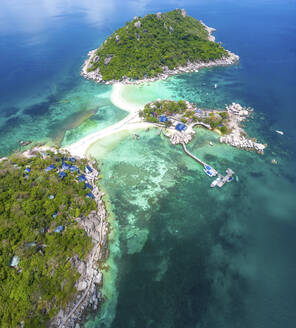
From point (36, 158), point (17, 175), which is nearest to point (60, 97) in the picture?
point (36, 158)

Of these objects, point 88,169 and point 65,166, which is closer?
point 65,166

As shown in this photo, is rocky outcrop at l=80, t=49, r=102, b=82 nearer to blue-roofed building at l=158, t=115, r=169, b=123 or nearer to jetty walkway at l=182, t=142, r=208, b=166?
blue-roofed building at l=158, t=115, r=169, b=123

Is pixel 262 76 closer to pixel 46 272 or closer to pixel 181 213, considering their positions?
pixel 181 213

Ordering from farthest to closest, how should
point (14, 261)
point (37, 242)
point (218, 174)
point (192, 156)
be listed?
point (192, 156)
point (218, 174)
point (37, 242)
point (14, 261)

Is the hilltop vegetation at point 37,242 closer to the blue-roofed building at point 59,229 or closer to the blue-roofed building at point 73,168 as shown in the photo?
the blue-roofed building at point 59,229

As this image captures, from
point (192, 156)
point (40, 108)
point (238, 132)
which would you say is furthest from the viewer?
point (40, 108)

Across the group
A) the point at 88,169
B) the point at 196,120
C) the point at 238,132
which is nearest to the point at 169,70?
the point at 196,120

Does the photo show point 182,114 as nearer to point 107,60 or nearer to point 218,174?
point 218,174
